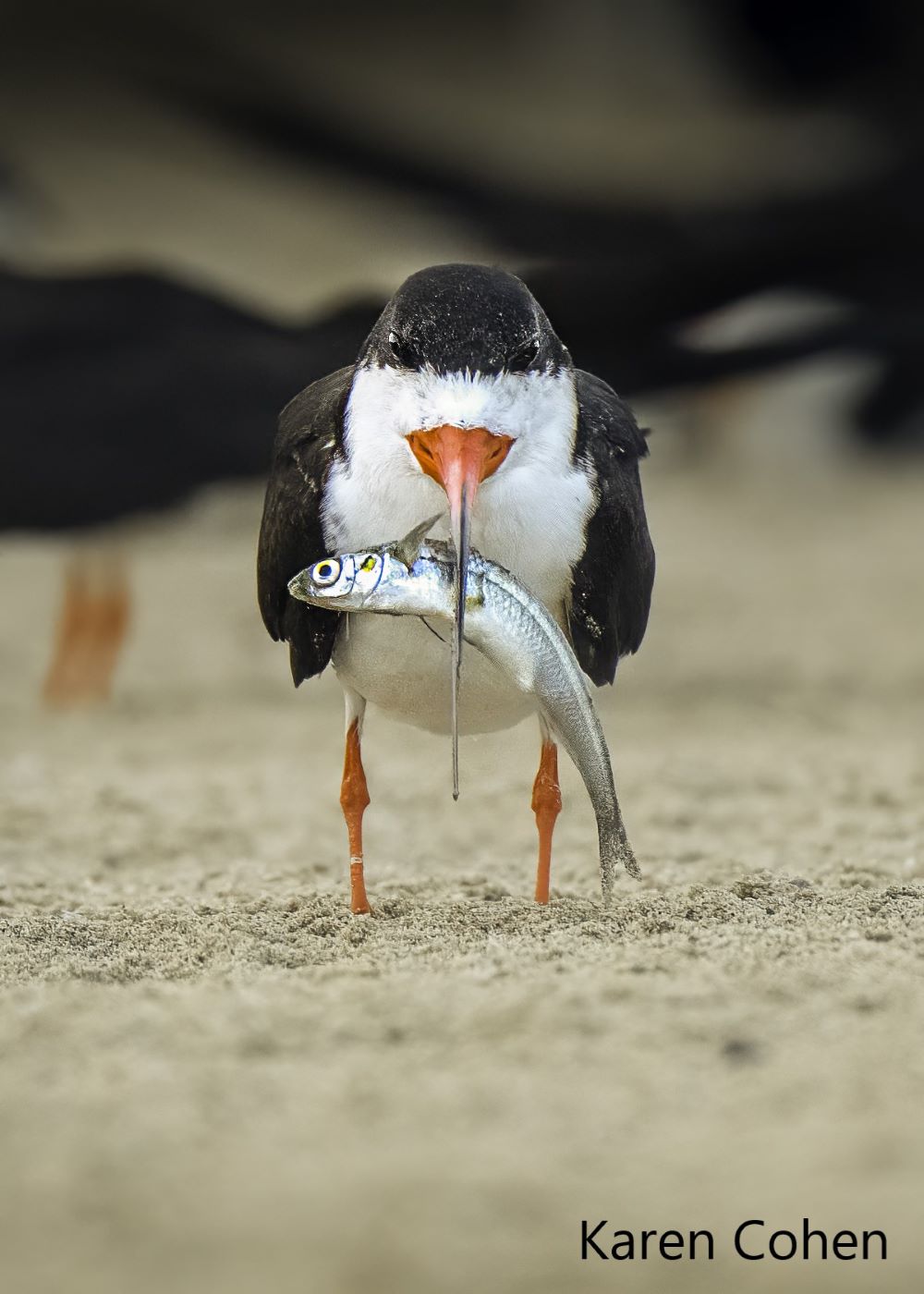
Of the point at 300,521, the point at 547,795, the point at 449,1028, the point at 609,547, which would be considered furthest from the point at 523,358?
the point at 449,1028

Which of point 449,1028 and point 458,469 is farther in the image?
point 458,469

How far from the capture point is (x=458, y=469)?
318 centimetres

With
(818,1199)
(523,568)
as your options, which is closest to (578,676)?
(523,568)

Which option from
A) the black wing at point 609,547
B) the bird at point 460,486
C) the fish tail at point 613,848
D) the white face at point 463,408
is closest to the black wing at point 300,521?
the bird at point 460,486

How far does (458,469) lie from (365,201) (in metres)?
5.72

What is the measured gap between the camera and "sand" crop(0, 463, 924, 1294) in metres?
2.01

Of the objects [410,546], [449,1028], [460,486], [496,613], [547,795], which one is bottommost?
[449,1028]

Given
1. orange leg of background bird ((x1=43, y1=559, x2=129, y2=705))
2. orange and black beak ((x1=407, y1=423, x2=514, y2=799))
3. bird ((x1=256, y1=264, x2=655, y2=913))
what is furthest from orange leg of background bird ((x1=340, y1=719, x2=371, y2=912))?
orange leg of background bird ((x1=43, y1=559, x2=129, y2=705))

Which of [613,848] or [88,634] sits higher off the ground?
[88,634]

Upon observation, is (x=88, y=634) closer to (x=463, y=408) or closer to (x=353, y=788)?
(x=353, y=788)

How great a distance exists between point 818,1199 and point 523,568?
1770mm

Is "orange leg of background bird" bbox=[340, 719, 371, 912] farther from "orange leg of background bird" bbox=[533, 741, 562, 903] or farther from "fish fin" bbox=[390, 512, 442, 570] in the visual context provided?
"fish fin" bbox=[390, 512, 442, 570]

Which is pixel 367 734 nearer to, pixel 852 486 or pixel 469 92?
pixel 469 92

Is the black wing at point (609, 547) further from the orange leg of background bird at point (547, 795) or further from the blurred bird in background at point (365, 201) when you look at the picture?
the blurred bird in background at point (365, 201)
